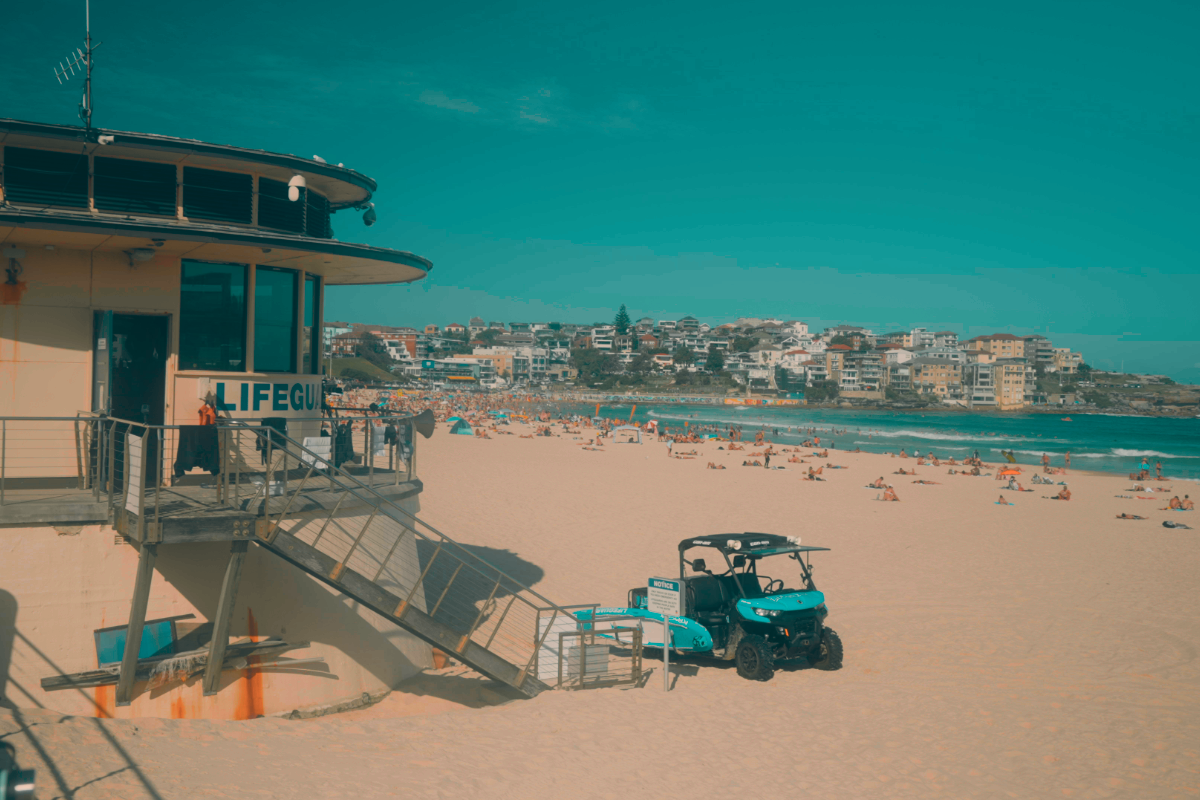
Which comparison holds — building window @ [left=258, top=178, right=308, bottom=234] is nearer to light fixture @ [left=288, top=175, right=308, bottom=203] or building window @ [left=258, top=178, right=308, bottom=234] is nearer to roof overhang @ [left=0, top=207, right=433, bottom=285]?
light fixture @ [left=288, top=175, right=308, bottom=203]

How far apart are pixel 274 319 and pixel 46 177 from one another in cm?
264

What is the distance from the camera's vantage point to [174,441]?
27.5 feet

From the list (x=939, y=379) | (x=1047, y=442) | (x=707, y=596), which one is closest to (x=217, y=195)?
(x=707, y=596)

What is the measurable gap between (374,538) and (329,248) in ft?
10.6

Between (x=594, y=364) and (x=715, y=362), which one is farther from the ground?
(x=715, y=362)

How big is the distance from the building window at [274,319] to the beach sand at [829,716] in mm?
4060

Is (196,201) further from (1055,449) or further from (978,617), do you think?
(1055,449)

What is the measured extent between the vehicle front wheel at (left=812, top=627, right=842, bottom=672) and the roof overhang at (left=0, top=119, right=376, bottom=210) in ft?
27.5

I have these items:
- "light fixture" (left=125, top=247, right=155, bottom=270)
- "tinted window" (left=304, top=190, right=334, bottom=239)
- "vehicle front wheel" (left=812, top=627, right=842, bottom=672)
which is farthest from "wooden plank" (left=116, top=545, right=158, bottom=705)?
"vehicle front wheel" (left=812, top=627, right=842, bottom=672)

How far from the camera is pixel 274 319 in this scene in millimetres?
9492

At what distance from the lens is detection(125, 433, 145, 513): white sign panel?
6824mm

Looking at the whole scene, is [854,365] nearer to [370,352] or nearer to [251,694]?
[370,352]

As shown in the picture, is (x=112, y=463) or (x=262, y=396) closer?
(x=112, y=463)

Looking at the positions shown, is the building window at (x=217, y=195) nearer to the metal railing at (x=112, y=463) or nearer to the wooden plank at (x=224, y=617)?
the metal railing at (x=112, y=463)
